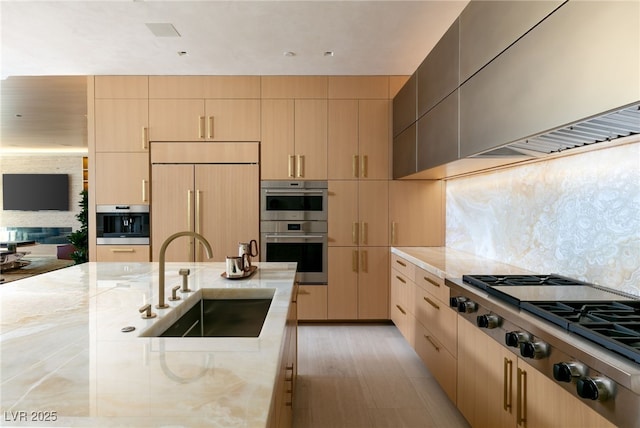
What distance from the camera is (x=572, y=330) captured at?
3.92 feet

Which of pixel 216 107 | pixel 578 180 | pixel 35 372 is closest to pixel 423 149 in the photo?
pixel 578 180

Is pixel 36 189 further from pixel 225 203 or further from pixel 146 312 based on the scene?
pixel 146 312

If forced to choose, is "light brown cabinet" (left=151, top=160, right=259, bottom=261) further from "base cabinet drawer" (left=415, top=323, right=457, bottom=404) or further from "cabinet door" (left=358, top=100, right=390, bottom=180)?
"base cabinet drawer" (left=415, top=323, right=457, bottom=404)

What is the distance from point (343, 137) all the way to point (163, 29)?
192 centimetres

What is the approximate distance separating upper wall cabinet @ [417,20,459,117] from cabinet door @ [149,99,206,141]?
227 cm

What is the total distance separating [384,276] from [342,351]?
1.00 m

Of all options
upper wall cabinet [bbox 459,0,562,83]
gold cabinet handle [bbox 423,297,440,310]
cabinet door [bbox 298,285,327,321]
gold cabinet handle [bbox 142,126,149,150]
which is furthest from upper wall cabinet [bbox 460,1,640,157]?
gold cabinet handle [bbox 142,126,149,150]

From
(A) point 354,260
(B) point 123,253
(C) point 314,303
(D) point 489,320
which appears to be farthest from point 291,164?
(D) point 489,320

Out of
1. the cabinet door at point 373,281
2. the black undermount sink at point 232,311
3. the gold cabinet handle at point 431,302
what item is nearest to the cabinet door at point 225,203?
the cabinet door at point 373,281

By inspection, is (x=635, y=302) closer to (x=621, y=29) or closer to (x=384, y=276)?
(x=621, y=29)

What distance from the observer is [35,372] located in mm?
875

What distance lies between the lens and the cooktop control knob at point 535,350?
125cm

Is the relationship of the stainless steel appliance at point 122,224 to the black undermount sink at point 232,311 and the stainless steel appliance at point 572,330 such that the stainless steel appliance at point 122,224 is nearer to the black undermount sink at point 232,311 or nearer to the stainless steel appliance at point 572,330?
the black undermount sink at point 232,311

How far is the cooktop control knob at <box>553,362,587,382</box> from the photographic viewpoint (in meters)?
1.07
